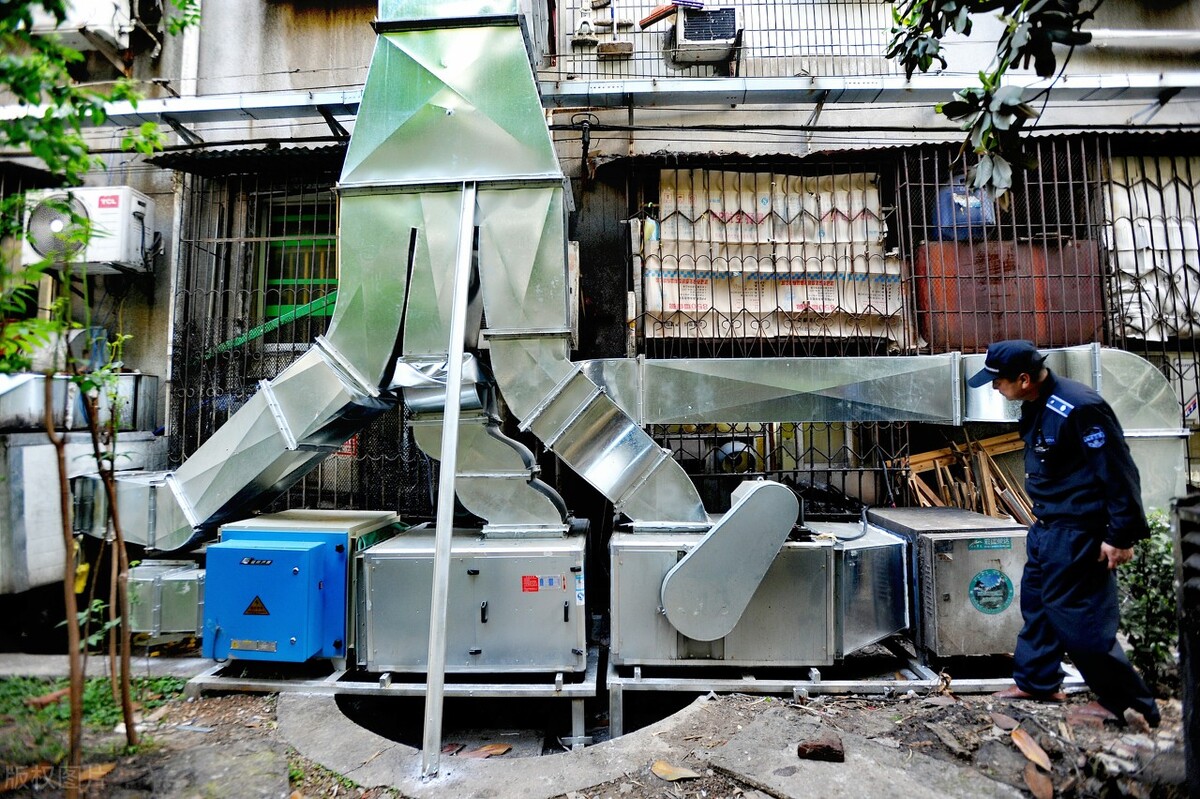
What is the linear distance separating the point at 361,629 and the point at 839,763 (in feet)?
10.1

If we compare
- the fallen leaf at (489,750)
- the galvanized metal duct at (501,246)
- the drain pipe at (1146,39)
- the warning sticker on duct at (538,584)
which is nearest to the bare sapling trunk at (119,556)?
the galvanized metal duct at (501,246)

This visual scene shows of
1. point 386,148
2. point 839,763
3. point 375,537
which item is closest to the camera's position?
point 839,763

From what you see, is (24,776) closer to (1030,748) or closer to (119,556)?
(119,556)

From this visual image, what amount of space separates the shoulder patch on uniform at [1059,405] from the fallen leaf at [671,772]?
2734 mm

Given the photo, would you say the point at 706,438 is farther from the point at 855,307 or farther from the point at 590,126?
the point at 590,126

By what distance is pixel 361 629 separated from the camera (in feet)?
13.6

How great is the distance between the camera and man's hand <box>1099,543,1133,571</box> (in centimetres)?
304

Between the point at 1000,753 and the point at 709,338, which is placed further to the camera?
the point at 709,338

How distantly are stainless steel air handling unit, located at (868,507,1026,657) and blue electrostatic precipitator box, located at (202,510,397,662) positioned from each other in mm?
4006

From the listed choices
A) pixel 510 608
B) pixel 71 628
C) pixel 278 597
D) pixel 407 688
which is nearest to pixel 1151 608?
pixel 510 608

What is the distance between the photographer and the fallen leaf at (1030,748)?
290cm

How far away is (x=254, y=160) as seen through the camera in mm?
5793

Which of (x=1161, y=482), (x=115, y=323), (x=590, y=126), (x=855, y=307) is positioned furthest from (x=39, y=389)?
(x=1161, y=482)

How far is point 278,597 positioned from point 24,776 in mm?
1430
